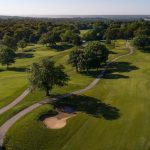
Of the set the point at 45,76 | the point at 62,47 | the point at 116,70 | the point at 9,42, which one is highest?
the point at 45,76

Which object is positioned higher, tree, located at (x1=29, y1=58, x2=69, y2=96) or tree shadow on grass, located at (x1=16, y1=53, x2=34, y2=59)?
tree, located at (x1=29, y1=58, x2=69, y2=96)

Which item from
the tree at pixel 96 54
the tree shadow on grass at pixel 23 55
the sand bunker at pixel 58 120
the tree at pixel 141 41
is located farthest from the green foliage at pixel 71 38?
the sand bunker at pixel 58 120

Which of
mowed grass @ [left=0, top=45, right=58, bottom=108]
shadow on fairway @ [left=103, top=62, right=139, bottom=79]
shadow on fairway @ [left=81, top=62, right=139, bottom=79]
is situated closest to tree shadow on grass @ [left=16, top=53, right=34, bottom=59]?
mowed grass @ [left=0, top=45, right=58, bottom=108]

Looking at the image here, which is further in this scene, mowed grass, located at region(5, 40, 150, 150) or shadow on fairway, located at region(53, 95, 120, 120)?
shadow on fairway, located at region(53, 95, 120, 120)

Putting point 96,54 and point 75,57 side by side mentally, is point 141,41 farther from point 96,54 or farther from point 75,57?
point 75,57

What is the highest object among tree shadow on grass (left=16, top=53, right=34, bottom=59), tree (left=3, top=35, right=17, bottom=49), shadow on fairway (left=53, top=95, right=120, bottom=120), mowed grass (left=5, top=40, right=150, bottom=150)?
tree (left=3, top=35, right=17, bottom=49)

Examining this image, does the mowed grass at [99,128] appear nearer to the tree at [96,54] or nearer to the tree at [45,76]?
the tree at [45,76]

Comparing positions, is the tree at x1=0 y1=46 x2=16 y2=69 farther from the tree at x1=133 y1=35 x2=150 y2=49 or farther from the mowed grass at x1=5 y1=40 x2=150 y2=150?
the tree at x1=133 y1=35 x2=150 y2=49

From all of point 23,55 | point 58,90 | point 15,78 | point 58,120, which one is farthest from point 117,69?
point 23,55
